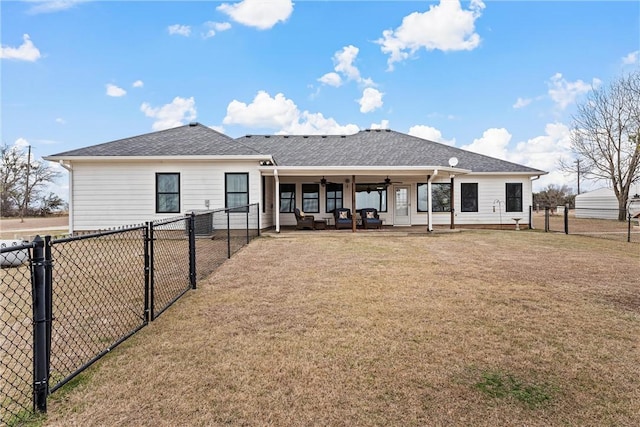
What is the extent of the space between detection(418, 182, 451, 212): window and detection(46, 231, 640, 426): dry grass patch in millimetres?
10288

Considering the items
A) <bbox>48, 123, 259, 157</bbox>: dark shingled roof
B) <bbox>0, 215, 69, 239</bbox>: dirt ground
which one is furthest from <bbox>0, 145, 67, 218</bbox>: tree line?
<bbox>48, 123, 259, 157</bbox>: dark shingled roof

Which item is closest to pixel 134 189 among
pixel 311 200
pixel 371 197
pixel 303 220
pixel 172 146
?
pixel 172 146

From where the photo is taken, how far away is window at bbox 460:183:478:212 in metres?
16.5

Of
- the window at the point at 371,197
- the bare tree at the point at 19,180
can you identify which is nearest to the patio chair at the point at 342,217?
the window at the point at 371,197

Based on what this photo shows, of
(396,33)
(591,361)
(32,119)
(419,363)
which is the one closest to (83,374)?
(419,363)

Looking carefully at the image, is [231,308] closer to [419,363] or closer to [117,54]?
[419,363]

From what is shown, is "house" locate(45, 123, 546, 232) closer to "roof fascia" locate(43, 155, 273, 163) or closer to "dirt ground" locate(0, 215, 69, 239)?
"roof fascia" locate(43, 155, 273, 163)

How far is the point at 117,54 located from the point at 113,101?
427 centimetres

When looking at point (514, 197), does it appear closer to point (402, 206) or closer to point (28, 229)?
point (402, 206)

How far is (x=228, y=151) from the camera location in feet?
42.2

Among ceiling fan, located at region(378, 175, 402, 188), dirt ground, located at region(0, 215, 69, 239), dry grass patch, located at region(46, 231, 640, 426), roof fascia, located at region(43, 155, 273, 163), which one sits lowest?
dry grass patch, located at region(46, 231, 640, 426)

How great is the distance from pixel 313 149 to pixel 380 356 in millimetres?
15233

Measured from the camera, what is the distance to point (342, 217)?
1518cm

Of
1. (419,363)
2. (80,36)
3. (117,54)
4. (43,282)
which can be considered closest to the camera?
(43,282)
